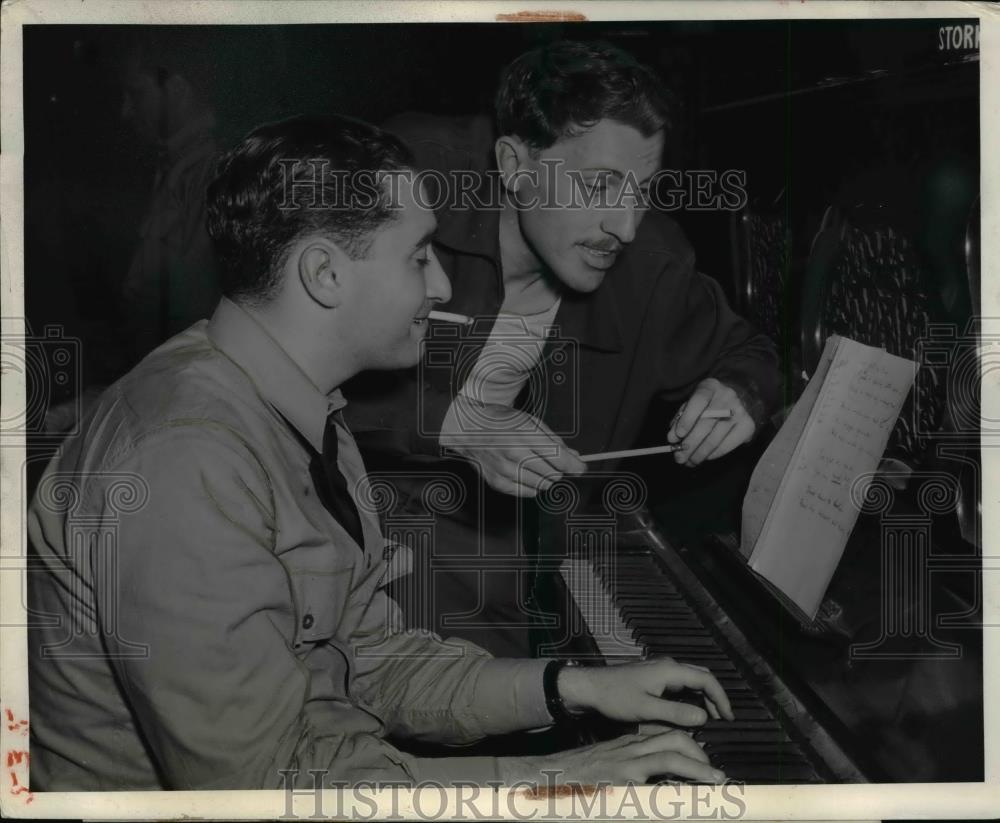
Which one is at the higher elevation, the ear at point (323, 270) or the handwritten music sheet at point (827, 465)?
the ear at point (323, 270)

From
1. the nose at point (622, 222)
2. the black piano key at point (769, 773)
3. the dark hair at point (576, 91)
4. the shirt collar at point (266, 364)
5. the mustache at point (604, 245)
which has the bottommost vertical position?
the black piano key at point (769, 773)

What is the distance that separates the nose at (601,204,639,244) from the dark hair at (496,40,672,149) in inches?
6.5

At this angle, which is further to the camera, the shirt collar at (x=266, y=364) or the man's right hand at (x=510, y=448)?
the man's right hand at (x=510, y=448)

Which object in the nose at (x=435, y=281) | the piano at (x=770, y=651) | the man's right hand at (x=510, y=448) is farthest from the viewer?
the man's right hand at (x=510, y=448)

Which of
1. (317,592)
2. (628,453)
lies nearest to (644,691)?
(628,453)

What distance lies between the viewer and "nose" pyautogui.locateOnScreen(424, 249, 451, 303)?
207 centimetres

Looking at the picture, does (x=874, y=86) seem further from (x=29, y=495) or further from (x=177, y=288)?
(x=29, y=495)

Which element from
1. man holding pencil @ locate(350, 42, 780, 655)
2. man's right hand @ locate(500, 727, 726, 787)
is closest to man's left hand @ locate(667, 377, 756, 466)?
man holding pencil @ locate(350, 42, 780, 655)

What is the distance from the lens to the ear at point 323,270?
197cm

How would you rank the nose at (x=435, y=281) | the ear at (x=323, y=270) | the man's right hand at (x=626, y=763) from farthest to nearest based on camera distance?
1. the nose at (x=435, y=281)
2. the ear at (x=323, y=270)
3. the man's right hand at (x=626, y=763)

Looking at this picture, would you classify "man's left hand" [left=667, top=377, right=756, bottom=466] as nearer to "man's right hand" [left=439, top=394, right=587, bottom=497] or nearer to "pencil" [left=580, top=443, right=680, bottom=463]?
"pencil" [left=580, top=443, right=680, bottom=463]

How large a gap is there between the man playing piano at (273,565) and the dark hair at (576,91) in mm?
272

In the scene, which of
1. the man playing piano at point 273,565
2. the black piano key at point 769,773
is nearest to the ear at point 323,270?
the man playing piano at point 273,565

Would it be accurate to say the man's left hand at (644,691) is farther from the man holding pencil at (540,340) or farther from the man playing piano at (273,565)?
the man holding pencil at (540,340)
